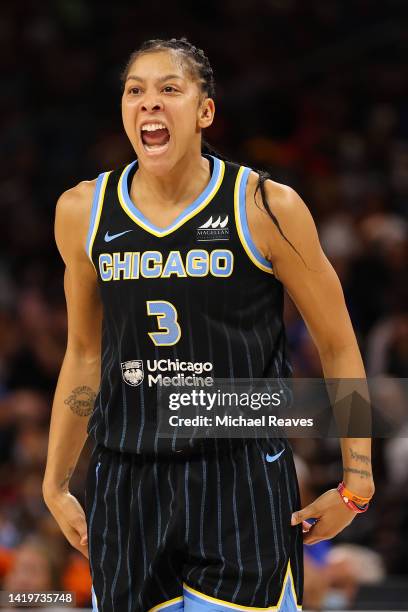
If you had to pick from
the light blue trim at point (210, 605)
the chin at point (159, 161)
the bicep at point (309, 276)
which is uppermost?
the chin at point (159, 161)

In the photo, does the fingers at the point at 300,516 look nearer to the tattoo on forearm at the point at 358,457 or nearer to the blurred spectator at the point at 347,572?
the tattoo on forearm at the point at 358,457

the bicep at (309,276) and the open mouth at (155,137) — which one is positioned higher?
the open mouth at (155,137)

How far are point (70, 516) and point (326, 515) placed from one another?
0.70 metres

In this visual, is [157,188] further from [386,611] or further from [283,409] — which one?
[386,611]

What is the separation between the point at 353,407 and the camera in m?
3.10

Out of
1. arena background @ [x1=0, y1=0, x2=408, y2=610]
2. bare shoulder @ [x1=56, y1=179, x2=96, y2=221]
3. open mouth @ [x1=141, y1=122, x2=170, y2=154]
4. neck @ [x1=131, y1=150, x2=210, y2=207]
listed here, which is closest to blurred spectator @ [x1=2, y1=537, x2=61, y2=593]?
arena background @ [x1=0, y1=0, x2=408, y2=610]

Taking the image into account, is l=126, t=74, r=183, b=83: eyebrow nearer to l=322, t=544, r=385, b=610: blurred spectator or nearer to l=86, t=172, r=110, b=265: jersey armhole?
l=86, t=172, r=110, b=265: jersey armhole

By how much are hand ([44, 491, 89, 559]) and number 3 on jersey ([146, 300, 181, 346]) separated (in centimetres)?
61

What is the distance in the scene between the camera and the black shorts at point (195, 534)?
2881 mm

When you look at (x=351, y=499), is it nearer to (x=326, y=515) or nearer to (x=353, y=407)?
(x=326, y=515)

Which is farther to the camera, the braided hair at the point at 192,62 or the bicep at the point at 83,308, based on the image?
the bicep at the point at 83,308

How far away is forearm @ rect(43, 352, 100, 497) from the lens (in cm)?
325

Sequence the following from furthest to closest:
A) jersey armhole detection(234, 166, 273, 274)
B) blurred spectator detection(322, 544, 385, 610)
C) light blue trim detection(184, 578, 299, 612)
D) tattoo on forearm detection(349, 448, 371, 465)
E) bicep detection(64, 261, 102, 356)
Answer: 1. blurred spectator detection(322, 544, 385, 610)
2. bicep detection(64, 261, 102, 356)
3. tattoo on forearm detection(349, 448, 371, 465)
4. jersey armhole detection(234, 166, 273, 274)
5. light blue trim detection(184, 578, 299, 612)

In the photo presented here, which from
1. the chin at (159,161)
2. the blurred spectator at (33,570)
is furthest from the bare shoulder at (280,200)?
the blurred spectator at (33,570)
